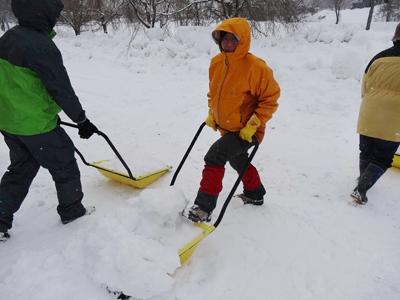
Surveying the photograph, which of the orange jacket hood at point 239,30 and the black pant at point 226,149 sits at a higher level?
the orange jacket hood at point 239,30

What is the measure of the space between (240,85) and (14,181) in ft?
6.67

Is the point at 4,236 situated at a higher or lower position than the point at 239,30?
lower

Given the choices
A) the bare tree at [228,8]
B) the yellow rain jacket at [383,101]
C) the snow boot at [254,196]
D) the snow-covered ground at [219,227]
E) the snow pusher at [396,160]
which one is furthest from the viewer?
the bare tree at [228,8]

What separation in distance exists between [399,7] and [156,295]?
35076 millimetres

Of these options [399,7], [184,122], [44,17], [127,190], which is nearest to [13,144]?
[44,17]

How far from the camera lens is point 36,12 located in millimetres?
1912

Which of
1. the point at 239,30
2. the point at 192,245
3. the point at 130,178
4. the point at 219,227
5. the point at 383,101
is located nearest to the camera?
the point at 192,245

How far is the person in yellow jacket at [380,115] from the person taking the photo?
8.52 feet

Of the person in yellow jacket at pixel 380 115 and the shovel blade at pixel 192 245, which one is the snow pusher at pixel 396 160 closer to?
the person in yellow jacket at pixel 380 115

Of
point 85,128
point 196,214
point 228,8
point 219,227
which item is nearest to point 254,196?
point 219,227

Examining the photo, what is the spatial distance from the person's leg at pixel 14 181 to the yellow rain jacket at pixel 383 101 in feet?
10.6

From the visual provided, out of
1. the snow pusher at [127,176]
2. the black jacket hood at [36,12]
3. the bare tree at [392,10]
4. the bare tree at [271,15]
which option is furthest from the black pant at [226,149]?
the bare tree at [392,10]

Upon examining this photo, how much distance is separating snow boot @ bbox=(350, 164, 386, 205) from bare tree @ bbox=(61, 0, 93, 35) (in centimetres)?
1750

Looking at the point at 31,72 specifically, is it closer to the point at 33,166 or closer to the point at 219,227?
the point at 33,166
